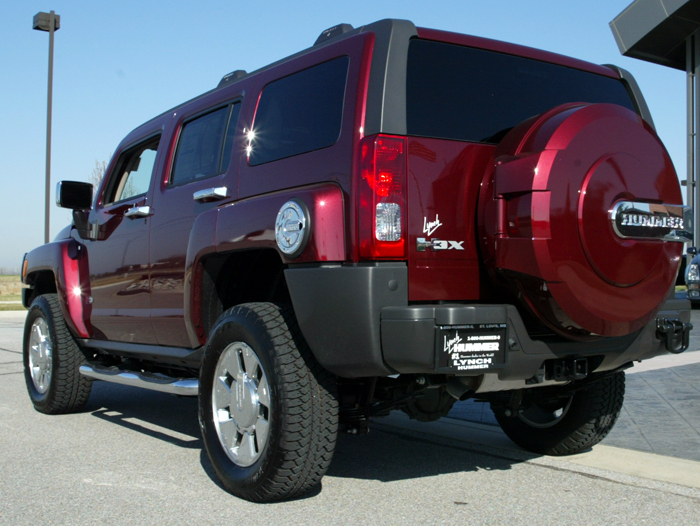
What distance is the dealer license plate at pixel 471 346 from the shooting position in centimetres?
310

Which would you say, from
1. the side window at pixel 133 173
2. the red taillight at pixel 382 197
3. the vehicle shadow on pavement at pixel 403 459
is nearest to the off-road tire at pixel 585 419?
the vehicle shadow on pavement at pixel 403 459

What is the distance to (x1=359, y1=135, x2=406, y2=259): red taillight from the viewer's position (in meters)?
3.20

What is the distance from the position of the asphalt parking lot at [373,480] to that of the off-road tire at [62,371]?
0.75 ft

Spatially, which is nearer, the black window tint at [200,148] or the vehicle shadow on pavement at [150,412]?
the black window tint at [200,148]

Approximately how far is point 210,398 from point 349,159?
1.47 meters

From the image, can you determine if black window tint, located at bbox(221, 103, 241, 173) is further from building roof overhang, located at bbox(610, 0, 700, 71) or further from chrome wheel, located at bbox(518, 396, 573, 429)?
building roof overhang, located at bbox(610, 0, 700, 71)

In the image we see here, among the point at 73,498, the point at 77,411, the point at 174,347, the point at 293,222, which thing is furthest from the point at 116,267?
the point at 293,222

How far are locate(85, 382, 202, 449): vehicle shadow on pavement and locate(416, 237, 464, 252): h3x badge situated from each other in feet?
7.84

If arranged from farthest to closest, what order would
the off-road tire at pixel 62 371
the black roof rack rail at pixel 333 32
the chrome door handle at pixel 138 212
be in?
the off-road tire at pixel 62 371, the chrome door handle at pixel 138 212, the black roof rack rail at pixel 333 32

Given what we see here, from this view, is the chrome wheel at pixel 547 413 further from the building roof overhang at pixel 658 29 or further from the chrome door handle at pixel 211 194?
the building roof overhang at pixel 658 29

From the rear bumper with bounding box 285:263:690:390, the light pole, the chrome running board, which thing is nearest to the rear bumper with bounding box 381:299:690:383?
the rear bumper with bounding box 285:263:690:390

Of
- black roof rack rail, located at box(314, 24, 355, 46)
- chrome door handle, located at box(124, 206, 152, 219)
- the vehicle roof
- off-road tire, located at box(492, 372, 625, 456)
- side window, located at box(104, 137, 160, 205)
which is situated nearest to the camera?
the vehicle roof

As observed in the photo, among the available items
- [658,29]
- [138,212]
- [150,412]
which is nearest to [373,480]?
[138,212]

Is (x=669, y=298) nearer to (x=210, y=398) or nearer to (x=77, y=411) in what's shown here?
(x=210, y=398)
